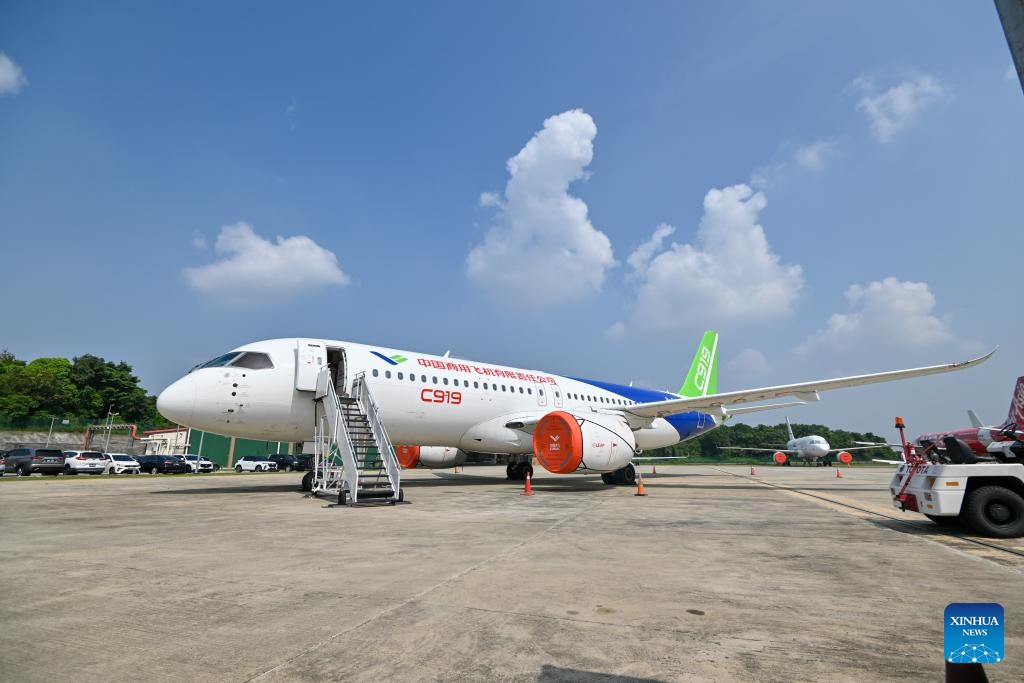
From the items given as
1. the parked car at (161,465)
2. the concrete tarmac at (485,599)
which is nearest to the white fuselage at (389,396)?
the concrete tarmac at (485,599)

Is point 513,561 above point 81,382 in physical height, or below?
below

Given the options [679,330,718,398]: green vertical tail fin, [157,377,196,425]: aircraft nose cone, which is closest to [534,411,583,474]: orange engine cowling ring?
[157,377,196,425]: aircraft nose cone

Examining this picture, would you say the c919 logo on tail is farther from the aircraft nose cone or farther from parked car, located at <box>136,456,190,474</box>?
parked car, located at <box>136,456,190,474</box>

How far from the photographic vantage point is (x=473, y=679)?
2.69m

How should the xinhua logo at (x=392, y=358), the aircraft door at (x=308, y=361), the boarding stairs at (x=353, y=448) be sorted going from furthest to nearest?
1. the xinhua logo at (x=392, y=358)
2. the aircraft door at (x=308, y=361)
3. the boarding stairs at (x=353, y=448)

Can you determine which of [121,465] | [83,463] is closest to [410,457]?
[83,463]

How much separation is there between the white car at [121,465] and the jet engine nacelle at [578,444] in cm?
2818

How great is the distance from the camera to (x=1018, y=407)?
9.77 meters

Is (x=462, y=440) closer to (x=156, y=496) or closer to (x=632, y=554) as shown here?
(x=156, y=496)

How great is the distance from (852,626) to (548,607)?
215 cm

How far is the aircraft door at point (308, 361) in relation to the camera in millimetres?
13141

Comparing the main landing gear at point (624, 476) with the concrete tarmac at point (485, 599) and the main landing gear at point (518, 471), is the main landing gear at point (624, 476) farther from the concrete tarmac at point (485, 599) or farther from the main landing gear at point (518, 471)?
the concrete tarmac at point (485, 599)

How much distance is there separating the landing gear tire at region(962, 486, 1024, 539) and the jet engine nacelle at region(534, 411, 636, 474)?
26.8 ft

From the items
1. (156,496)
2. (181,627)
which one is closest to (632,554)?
(181,627)
